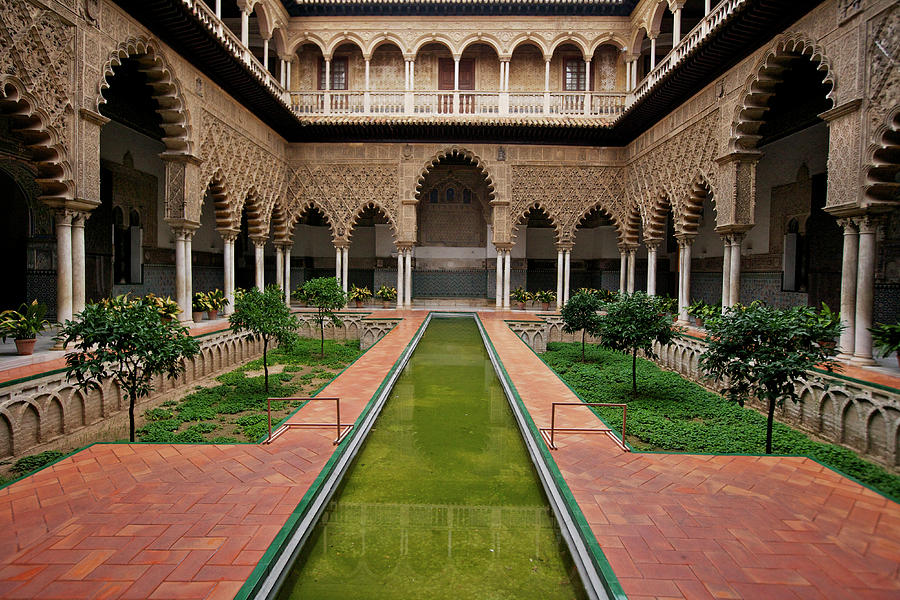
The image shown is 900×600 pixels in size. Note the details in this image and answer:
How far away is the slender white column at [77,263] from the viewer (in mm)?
6672

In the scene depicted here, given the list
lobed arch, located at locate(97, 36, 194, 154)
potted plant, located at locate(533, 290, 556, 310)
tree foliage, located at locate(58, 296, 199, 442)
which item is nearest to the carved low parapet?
tree foliage, located at locate(58, 296, 199, 442)

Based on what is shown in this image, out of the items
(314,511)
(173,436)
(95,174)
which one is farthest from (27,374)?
(314,511)

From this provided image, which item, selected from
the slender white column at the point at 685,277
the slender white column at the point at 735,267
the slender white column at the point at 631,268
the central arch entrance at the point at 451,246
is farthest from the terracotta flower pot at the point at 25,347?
the central arch entrance at the point at 451,246

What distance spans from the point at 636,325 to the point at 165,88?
907cm

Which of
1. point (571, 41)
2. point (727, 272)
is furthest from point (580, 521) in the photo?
point (571, 41)

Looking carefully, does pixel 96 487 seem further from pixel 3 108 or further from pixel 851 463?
pixel 851 463

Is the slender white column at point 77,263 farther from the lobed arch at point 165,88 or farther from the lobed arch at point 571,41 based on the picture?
the lobed arch at point 571,41

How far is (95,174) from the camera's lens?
6719 mm

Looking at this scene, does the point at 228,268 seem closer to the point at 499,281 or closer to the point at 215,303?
the point at 215,303

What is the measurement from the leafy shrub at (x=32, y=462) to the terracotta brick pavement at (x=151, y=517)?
1.09 metres

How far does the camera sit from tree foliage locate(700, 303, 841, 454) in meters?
4.23

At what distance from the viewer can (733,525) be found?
278 cm

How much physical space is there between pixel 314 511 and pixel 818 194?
11680 mm

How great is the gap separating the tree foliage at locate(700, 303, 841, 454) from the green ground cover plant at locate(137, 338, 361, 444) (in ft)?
15.5
